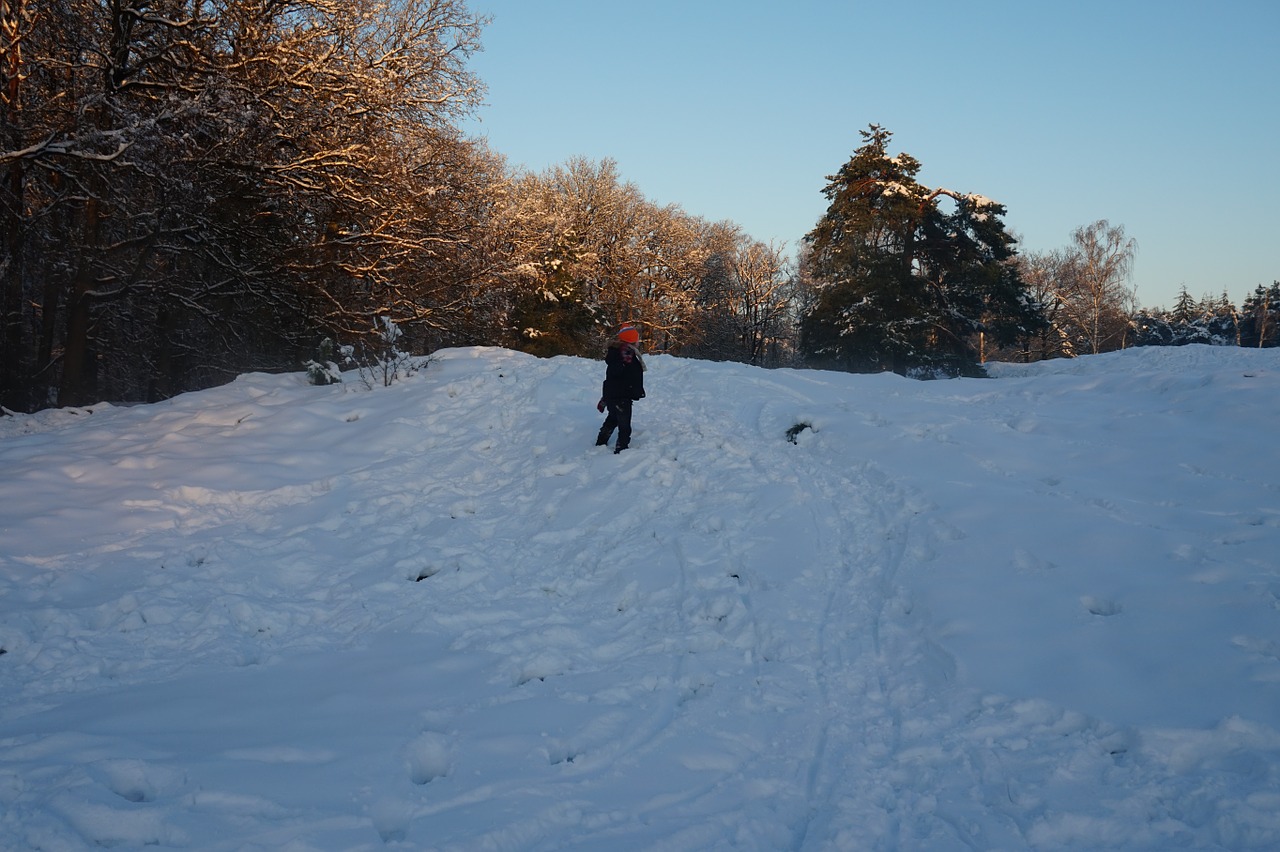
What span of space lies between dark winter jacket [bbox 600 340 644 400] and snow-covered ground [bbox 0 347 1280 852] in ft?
2.58

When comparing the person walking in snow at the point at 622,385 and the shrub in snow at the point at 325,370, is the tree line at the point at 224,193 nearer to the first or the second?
the shrub in snow at the point at 325,370

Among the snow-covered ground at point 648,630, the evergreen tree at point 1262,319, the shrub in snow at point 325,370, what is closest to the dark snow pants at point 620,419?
the snow-covered ground at point 648,630

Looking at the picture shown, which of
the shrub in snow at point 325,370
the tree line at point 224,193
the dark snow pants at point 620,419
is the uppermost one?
the tree line at point 224,193

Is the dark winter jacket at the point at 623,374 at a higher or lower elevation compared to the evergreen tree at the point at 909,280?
lower

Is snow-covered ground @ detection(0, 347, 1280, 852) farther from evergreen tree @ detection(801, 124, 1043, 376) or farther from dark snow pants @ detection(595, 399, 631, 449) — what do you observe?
evergreen tree @ detection(801, 124, 1043, 376)

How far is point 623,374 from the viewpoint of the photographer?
10047mm

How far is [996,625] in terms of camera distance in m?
5.63

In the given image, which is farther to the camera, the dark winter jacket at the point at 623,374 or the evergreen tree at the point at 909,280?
the evergreen tree at the point at 909,280

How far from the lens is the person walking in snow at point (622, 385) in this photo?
10.0 m

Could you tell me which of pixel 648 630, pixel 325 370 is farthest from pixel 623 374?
pixel 325 370

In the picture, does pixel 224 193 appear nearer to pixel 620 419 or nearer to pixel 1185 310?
pixel 620 419

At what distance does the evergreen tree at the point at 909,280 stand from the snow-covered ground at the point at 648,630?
18.4 meters

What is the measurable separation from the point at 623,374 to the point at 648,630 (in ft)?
14.7

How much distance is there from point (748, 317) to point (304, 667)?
37.7 meters
